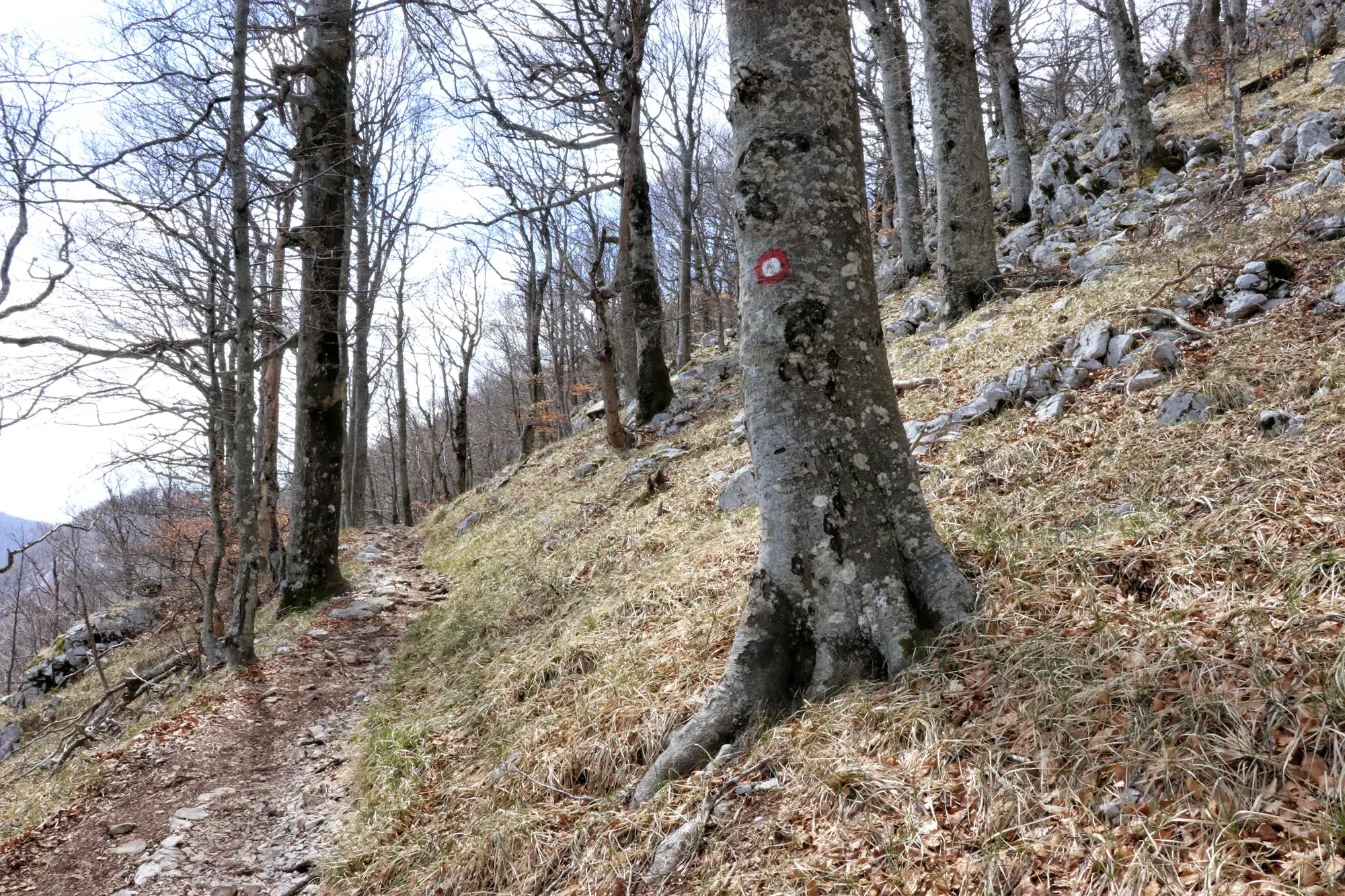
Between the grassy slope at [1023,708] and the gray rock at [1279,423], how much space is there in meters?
0.07

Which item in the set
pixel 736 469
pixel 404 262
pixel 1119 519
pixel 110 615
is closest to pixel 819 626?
pixel 1119 519

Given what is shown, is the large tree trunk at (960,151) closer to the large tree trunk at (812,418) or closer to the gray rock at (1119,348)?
the gray rock at (1119,348)

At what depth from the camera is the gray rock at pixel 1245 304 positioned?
4.32 meters

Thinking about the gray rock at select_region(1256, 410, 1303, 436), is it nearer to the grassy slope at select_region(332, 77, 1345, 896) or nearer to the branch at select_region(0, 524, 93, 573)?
the grassy slope at select_region(332, 77, 1345, 896)

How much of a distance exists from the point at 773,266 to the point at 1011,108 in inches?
464

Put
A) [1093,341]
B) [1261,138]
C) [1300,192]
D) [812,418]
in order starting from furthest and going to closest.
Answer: [1261,138], [1300,192], [1093,341], [812,418]

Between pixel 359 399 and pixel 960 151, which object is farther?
pixel 359 399

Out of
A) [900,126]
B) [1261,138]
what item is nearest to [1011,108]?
[900,126]

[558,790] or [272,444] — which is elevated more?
[272,444]

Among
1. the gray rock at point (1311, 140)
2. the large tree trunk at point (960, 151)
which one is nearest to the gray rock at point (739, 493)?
the large tree trunk at point (960, 151)

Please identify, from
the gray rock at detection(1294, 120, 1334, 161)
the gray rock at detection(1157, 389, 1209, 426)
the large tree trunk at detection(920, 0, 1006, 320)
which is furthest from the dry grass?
the gray rock at detection(1294, 120, 1334, 161)

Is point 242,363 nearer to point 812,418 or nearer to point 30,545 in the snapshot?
point 30,545

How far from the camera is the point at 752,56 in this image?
283 cm

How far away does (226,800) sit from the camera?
13.2 feet
